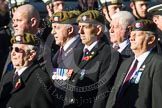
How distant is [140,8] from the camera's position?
7.76m

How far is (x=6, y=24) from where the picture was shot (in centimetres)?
854

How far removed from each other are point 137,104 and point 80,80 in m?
0.94

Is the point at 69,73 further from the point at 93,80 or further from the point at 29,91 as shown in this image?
the point at 29,91

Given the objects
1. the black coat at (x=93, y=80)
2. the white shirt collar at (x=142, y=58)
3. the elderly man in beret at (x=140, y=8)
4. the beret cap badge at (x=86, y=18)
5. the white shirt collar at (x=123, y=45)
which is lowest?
the black coat at (x=93, y=80)

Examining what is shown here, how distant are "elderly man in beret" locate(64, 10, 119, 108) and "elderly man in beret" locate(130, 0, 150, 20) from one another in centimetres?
108

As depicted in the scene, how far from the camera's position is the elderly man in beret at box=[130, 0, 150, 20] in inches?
300

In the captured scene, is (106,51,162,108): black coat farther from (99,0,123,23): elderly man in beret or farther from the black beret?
(99,0,123,23): elderly man in beret

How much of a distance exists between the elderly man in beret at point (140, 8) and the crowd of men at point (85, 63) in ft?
0.06

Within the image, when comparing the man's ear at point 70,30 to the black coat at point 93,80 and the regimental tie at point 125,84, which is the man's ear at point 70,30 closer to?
the black coat at point 93,80

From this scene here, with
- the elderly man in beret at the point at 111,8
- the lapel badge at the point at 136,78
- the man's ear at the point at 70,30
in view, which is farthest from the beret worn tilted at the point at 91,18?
the elderly man in beret at the point at 111,8

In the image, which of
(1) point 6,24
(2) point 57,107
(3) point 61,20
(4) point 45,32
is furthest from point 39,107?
(1) point 6,24

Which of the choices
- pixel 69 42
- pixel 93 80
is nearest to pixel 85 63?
pixel 93 80

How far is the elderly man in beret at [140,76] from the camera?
5719 millimetres

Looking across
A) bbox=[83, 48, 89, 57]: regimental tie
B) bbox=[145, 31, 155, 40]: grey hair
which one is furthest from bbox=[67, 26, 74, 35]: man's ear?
bbox=[145, 31, 155, 40]: grey hair
